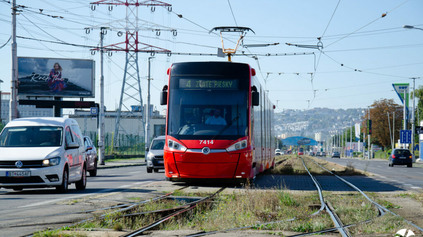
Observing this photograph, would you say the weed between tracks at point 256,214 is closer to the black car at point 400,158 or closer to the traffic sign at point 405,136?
the black car at point 400,158

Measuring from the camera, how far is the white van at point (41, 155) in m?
15.4

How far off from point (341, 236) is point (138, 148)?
58.2 meters

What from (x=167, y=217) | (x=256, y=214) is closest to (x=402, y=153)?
(x=256, y=214)

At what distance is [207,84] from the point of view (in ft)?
59.9

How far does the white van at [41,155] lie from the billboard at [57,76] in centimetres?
4059

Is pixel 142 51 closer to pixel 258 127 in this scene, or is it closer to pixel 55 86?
pixel 55 86

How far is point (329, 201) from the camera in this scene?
1390 centimetres

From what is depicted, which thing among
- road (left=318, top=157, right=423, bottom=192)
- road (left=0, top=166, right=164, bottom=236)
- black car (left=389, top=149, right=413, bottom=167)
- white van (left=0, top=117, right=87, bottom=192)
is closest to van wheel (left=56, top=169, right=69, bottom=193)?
white van (left=0, top=117, right=87, bottom=192)

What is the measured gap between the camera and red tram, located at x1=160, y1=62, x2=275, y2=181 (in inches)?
686

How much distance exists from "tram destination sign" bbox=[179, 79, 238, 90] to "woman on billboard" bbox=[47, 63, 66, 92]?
41617 mm

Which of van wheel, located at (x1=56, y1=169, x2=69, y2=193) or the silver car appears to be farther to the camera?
the silver car

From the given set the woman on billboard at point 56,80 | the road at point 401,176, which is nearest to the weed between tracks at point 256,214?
the road at point 401,176

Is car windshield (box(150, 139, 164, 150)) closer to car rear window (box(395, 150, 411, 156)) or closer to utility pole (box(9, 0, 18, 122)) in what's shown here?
utility pole (box(9, 0, 18, 122))

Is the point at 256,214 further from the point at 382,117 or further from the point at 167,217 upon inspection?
the point at 382,117
